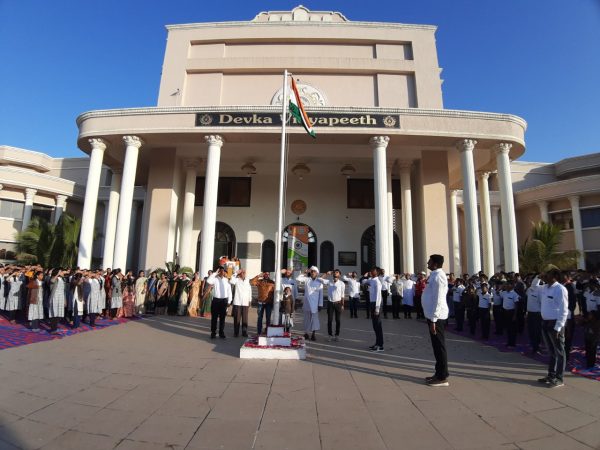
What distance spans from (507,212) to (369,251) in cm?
780

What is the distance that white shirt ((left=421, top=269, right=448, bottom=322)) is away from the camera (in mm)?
5005

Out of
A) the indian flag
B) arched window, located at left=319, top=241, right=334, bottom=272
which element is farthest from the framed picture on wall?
the indian flag

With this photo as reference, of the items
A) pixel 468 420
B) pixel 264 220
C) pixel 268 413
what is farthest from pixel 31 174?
pixel 468 420

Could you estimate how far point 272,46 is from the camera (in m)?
19.2

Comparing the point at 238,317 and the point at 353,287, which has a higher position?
the point at 353,287

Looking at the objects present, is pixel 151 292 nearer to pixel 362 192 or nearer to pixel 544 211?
pixel 362 192

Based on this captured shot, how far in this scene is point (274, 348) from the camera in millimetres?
6293

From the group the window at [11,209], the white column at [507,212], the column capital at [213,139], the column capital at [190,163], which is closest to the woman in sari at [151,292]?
the column capital at [213,139]

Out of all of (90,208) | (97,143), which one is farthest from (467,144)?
(90,208)

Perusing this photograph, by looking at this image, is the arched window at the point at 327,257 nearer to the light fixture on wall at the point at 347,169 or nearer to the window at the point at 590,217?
the light fixture on wall at the point at 347,169

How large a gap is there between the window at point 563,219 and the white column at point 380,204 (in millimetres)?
15713

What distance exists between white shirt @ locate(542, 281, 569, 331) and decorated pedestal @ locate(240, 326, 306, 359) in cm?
416

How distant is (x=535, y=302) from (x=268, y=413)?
20.9 feet

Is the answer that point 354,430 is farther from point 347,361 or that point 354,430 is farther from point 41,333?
point 41,333
